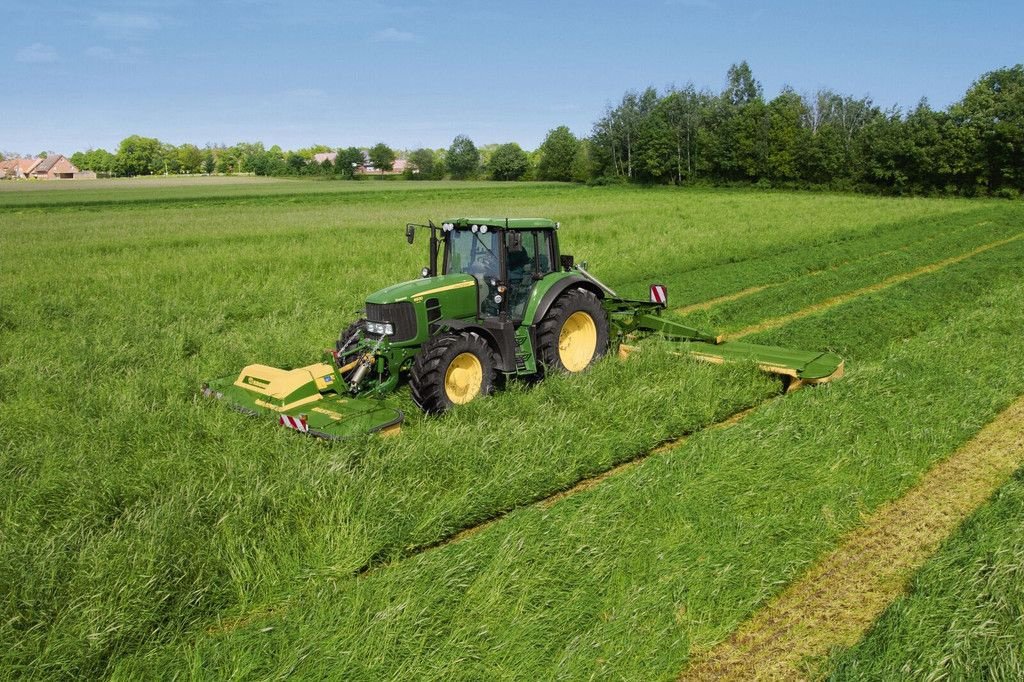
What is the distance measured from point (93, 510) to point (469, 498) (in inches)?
99.7

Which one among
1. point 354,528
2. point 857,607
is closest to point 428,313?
point 354,528

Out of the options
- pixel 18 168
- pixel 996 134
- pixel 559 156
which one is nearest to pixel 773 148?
pixel 996 134

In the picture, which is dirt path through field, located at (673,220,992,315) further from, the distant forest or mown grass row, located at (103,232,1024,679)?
the distant forest

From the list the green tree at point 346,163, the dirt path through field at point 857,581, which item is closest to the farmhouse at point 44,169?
the green tree at point 346,163

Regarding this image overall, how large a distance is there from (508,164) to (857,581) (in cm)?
9271

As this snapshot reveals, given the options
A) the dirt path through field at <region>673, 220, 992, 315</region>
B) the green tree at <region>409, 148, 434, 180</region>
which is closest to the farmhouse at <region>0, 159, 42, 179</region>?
the green tree at <region>409, 148, 434, 180</region>

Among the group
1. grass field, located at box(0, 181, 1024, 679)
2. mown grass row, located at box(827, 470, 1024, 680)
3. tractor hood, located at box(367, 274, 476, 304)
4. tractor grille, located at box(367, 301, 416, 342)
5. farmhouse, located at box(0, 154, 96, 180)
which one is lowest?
mown grass row, located at box(827, 470, 1024, 680)

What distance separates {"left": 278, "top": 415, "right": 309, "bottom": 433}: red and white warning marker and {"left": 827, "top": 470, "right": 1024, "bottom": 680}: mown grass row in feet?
14.2

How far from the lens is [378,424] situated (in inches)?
238

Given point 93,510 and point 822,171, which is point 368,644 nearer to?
point 93,510

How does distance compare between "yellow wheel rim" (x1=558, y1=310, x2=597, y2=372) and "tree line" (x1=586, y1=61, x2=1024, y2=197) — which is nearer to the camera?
"yellow wheel rim" (x1=558, y1=310, x2=597, y2=372)

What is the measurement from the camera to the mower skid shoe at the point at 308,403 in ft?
19.9

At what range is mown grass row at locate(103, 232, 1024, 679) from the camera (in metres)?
3.57

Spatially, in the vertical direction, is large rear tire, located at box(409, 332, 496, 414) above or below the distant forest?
below
